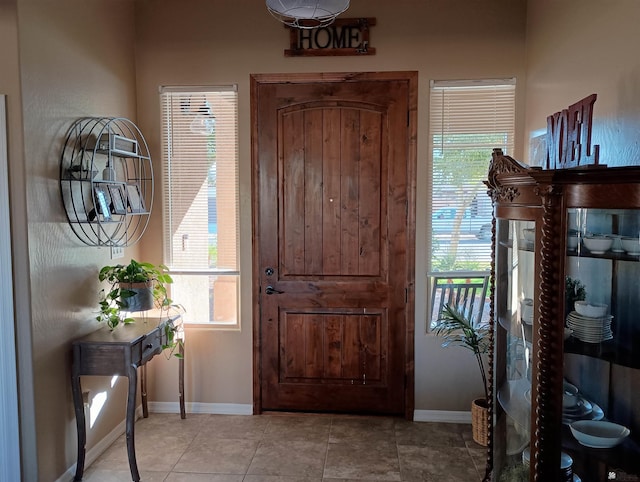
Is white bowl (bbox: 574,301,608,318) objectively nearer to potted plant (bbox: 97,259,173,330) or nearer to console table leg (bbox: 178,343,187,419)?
potted plant (bbox: 97,259,173,330)

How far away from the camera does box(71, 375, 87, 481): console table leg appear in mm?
2590

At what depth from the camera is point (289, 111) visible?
339 centimetres

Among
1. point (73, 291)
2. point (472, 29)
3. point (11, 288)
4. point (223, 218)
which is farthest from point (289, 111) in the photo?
point (11, 288)

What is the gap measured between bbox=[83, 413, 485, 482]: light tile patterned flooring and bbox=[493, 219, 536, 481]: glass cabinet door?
2.13ft

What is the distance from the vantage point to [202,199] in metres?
3.46

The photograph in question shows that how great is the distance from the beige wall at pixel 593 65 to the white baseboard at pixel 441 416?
1919mm

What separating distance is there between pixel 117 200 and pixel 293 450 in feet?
5.97

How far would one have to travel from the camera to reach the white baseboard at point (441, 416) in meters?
3.42

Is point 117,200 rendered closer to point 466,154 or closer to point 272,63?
point 272,63

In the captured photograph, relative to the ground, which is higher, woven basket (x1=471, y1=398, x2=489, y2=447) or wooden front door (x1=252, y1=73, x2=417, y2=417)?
wooden front door (x1=252, y1=73, x2=417, y2=417)

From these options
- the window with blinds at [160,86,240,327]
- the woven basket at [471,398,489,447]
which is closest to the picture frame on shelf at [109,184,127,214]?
the window with blinds at [160,86,240,327]

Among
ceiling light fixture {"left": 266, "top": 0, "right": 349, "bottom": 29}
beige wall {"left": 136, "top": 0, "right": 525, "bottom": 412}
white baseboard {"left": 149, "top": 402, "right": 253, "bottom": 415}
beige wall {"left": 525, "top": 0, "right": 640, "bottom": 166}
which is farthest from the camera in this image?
white baseboard {"left": 149, "top": 402, "right": 253, "bottom": 415}

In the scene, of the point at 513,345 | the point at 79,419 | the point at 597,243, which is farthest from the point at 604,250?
the point at 79,419

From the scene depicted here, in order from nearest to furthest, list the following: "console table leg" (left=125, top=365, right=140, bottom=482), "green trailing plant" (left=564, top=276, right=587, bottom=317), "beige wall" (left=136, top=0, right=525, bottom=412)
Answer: "green trailing plant" (left=564, top=276, right=587, bottom=317), "console table leg" (left=125, top=365, right=140, bottom=482), "beige wall" (left=136, top=0, right=525, bottom=412)
